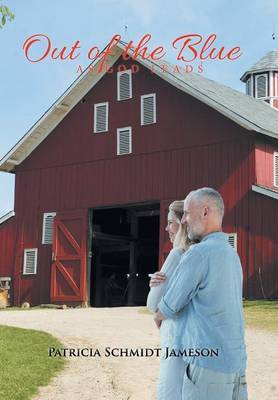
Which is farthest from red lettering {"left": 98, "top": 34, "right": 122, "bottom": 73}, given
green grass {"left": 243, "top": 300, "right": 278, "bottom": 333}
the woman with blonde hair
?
the woman with blonde hair

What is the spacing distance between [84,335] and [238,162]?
8765 millimetres

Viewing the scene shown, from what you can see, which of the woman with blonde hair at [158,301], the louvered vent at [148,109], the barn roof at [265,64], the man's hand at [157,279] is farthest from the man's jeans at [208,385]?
the barn roof at [265,64]

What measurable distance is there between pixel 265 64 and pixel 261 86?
3.52 feet

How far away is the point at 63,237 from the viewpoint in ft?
71.2

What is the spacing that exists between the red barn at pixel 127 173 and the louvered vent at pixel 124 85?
3cm

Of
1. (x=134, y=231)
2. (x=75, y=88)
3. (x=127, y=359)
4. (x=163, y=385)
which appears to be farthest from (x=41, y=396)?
(x=134, y=231)

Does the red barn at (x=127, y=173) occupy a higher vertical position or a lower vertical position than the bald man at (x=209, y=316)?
higher

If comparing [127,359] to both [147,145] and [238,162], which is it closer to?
[238,162]

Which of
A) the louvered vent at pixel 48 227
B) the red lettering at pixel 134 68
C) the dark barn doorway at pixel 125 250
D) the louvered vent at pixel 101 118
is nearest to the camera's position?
the red lettering at pixel 134 68

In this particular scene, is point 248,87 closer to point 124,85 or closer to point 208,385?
point 124,85

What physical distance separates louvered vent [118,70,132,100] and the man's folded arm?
1826 centimetres

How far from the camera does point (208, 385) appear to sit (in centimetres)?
348

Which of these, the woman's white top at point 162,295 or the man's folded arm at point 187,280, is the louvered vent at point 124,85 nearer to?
the woman's white top at point 162,295

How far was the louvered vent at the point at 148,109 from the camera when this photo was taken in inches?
Answer: 824
